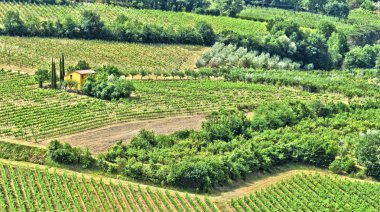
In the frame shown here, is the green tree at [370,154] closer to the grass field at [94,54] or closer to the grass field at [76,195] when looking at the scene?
the grass field at [76,195]

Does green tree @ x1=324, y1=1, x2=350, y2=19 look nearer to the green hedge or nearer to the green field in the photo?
the green field

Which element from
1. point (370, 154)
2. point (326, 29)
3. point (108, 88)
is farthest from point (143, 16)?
point (370, 154)

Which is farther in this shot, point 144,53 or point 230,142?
point 144,53

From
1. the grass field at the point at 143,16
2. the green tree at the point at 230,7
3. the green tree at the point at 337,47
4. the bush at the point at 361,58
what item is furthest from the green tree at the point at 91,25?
the bush at the point at 361,58

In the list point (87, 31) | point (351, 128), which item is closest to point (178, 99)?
point (351, 128)

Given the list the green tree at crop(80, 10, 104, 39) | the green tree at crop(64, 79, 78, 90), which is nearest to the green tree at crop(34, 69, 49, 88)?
the green tree at crop(64, 79, 78, 90)

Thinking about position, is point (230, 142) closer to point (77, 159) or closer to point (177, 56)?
point (77, 159)

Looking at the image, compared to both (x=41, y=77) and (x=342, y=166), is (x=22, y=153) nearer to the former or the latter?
(x=41, y=77)
